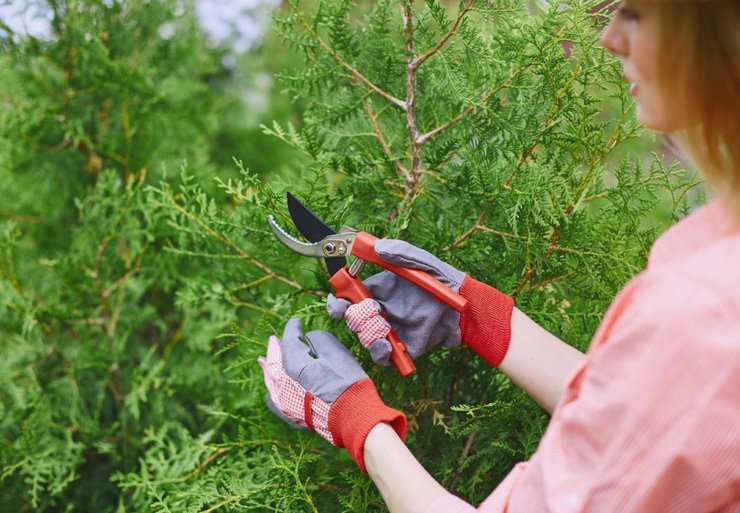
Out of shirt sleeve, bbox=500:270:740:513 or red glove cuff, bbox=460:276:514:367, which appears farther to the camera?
red glove cuff, bbox=460:276:514:367

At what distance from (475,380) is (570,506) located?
0.86 meters

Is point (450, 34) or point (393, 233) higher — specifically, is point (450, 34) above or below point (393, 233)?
above

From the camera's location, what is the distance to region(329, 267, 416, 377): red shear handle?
1.53 m

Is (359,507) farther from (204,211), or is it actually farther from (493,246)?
(204,211)

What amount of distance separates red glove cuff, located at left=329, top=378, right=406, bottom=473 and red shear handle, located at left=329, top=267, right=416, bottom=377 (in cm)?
9

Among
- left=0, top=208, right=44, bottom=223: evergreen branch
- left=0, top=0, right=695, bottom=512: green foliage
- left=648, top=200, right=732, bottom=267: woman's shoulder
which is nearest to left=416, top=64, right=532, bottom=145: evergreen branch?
left=0, top=0, right=695, bottom=512: green foliage

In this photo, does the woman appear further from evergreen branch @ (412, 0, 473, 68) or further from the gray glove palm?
evergreen branch @ (412, 0, 473, 68)

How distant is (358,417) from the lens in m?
1.42

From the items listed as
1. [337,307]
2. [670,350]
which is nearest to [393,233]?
[337,307]

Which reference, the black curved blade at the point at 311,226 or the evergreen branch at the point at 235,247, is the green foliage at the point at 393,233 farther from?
the black curved blade at the point at 311,226

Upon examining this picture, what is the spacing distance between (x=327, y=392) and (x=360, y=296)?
221 millimetres

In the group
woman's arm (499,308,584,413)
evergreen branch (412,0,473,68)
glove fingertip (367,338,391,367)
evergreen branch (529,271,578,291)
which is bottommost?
woman's arm (499,308,584,413)

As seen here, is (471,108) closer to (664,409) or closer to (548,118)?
(548,118)

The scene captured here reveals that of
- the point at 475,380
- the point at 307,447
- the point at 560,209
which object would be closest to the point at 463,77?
the point at 560,209
